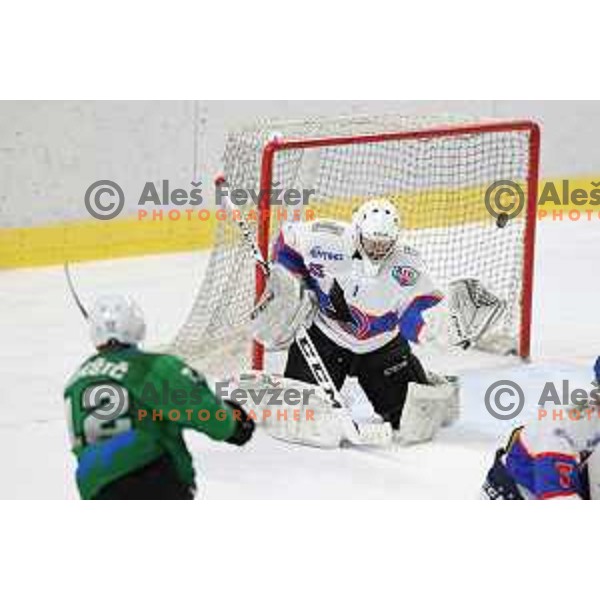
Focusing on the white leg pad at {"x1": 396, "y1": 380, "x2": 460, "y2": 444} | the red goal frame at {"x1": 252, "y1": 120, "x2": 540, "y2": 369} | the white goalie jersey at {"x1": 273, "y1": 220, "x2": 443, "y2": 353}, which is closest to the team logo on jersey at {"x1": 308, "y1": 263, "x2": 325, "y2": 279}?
the white goalie jersey at {"x1": 273, "y1": 220, "x2": 443, "y2": 353}

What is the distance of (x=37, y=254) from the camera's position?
339 inches

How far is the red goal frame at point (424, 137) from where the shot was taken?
6.45 metres

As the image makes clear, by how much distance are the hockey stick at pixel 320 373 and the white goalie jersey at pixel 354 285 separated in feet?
0.25

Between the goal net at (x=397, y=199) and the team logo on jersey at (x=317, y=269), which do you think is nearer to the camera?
the team logo on jersey at (x=317, y=269)

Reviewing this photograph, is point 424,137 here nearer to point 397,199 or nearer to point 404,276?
point 404,276

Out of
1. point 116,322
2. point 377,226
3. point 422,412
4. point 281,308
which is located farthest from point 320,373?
point 116,322

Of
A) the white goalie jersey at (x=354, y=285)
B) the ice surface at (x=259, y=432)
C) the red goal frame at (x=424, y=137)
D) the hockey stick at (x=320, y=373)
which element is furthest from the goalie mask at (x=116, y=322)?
the red goal frame at (x=424, y=137)

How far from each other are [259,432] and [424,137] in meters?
1.59

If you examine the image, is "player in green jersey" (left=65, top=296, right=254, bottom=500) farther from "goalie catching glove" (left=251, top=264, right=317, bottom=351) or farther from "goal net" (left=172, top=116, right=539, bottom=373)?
"goal net" (left=172, top=116, right=539, bottom=373)

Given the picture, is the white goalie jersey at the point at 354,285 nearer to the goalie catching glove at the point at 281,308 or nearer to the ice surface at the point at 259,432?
the goalie catching glove at the point at 281,308

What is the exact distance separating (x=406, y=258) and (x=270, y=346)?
0.52 meters

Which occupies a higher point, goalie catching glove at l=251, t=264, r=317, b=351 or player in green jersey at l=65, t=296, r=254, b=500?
goalie catching glove at l=251, t=264, r=317, b=351

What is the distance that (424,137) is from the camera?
7.09 m

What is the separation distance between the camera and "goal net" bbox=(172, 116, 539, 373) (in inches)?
267
